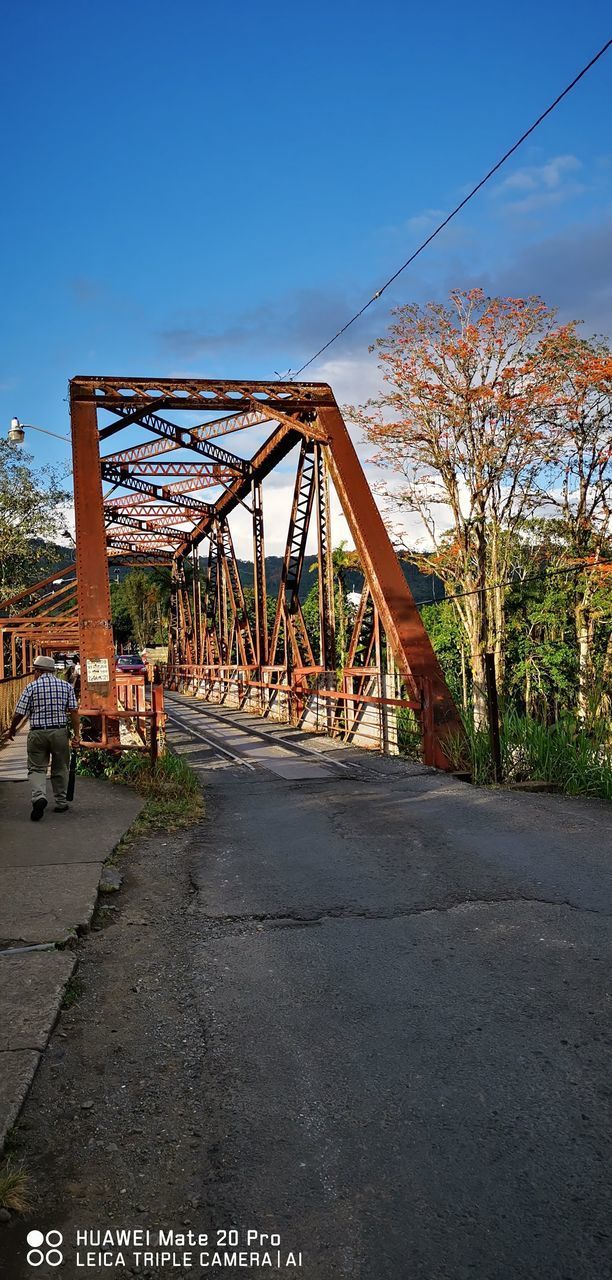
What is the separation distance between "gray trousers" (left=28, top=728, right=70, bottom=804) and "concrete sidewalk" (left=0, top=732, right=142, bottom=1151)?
0.95ft

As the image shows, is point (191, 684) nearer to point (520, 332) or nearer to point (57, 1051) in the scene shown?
point (520, 332)

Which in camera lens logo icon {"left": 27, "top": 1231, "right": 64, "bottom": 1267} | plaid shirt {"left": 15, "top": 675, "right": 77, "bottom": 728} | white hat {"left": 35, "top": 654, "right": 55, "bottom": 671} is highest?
white hat {"left": 35, "top": 654, "right": 55, "bottom": 671}

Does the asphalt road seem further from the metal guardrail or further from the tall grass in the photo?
the metal guardrail

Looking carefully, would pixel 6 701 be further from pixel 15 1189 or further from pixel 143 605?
pixel 143 605

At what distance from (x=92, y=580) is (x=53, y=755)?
15.5 feet

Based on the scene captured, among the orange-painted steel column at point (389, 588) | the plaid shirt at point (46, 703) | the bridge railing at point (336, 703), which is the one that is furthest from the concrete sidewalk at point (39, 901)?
the bridge railing at point (336, 703)

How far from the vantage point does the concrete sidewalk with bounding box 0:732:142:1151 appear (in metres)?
3.35

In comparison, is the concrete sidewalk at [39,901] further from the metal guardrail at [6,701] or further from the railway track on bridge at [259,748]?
the metal guardrail at [6,701]

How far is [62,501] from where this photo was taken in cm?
3391

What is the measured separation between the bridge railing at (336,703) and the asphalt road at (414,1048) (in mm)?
5299

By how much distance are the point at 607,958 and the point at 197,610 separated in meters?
32.0

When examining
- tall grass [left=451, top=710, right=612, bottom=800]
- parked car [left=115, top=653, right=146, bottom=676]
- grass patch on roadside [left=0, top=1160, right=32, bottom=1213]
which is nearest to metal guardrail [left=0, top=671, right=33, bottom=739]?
tall grass [left=451, top=710, right=612, bottom=800]

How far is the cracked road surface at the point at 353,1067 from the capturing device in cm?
239

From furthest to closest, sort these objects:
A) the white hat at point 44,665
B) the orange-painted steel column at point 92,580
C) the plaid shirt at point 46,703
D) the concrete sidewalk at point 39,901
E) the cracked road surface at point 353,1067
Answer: the orange-painted steel column at point 92,580 < the white hat at point 44,665 < the plaid shirt at point 46,703 < the concrete sidewalk at point 39,901 < the cracked road surface at point 353,1067
